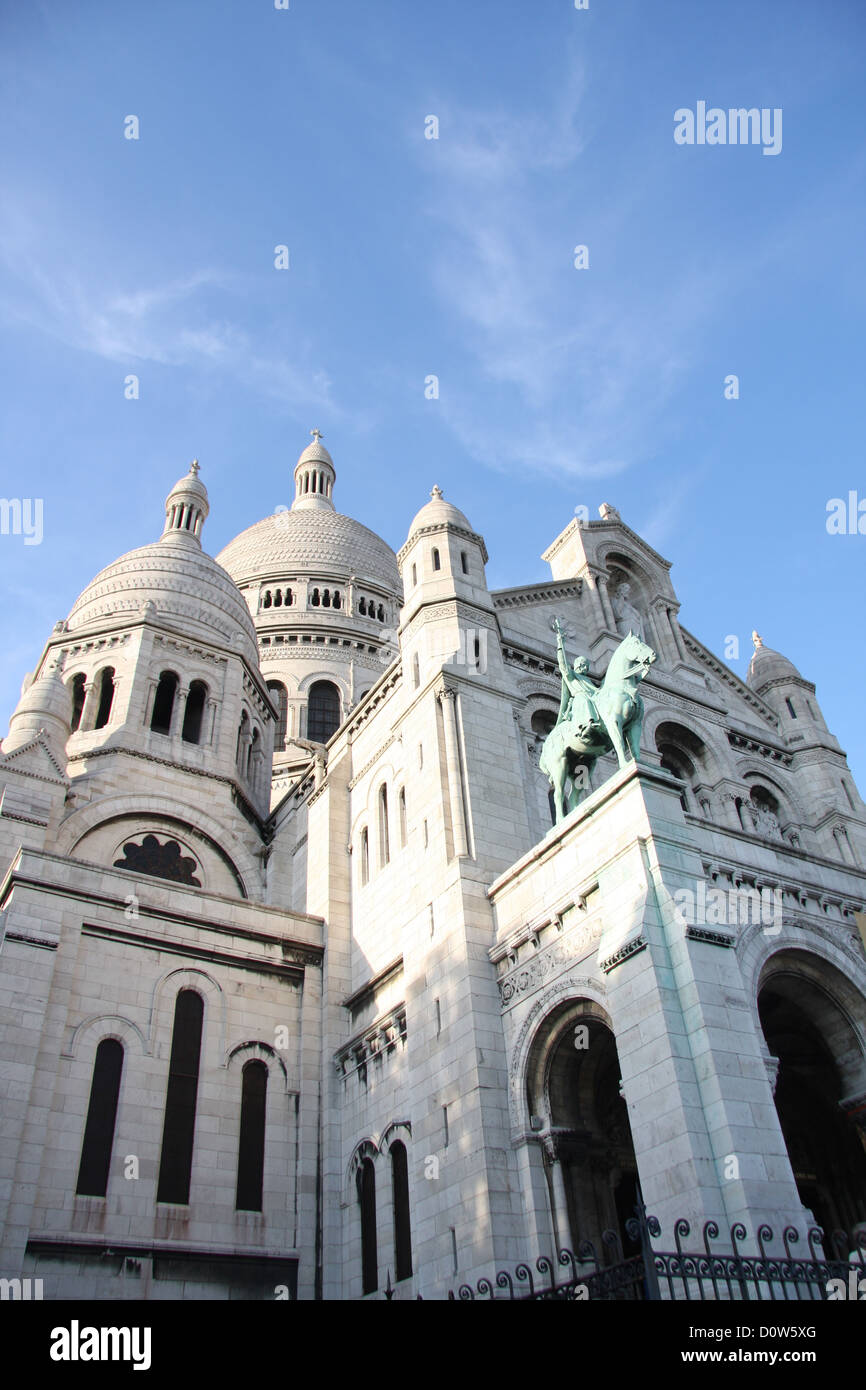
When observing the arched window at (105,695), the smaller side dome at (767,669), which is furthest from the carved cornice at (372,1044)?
the smaller side dome at (767,669)

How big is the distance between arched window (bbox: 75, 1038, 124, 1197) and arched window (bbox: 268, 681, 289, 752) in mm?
26707

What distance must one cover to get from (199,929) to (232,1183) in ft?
17.4

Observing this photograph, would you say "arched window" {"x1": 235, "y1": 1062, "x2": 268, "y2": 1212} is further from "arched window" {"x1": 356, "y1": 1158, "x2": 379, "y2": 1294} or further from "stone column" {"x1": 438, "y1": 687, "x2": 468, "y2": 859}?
"stone column" {"x1": 438, "y1": 687, "x2": 468, "y2": 859}

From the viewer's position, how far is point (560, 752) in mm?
20250

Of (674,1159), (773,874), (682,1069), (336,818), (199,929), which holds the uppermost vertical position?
(336,818)

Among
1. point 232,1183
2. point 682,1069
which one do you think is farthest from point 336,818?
Result: point 682,1069

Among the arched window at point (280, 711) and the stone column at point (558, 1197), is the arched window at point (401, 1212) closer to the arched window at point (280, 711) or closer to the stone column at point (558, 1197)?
the stone column at point (558, 1197)

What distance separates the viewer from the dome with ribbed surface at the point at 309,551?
55.2 metres

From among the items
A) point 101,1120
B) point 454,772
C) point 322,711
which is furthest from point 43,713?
point 322,711

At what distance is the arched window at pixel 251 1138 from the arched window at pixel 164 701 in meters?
12.5

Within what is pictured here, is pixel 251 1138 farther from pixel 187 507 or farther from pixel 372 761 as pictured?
pixel 187 507
